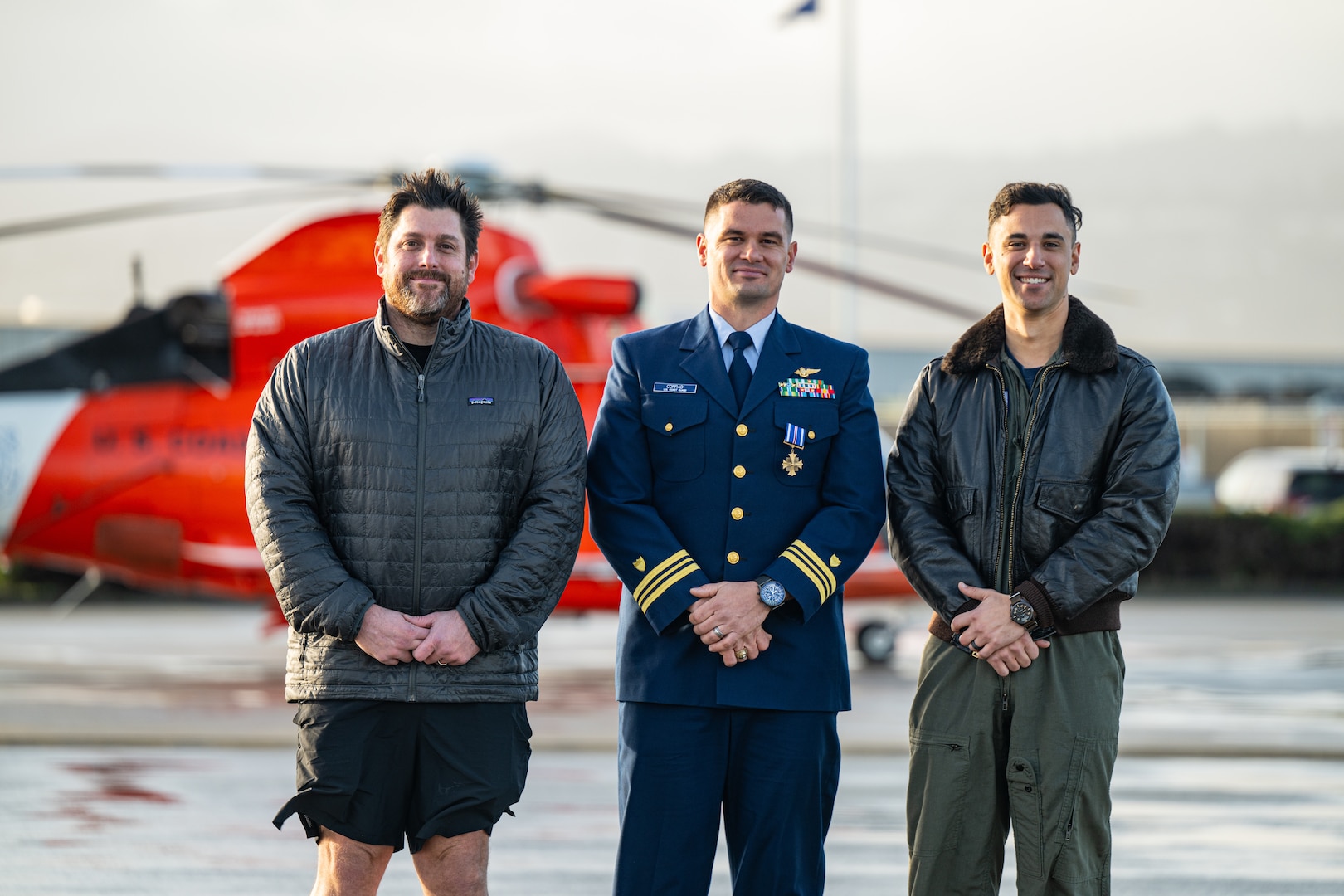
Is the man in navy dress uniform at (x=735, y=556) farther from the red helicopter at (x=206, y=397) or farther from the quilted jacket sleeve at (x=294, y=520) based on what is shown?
the red helicopter at (x=206, y=397)

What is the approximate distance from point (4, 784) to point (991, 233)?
543 centimetres

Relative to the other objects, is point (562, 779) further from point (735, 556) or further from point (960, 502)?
point (960, 502)

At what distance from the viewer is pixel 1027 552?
3.47m

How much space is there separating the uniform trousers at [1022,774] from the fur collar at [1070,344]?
703 millimetres

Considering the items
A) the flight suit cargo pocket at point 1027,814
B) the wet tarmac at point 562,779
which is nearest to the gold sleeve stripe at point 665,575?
the flight suit cargo pocket at point 1027,814

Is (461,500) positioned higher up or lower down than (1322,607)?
higher up

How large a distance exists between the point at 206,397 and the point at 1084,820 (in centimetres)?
892

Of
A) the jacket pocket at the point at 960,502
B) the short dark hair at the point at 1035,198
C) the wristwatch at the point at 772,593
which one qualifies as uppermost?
the short dark hair at the point at 1035,198

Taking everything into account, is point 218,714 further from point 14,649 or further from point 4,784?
point 14,649

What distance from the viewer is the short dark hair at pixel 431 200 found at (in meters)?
3.43

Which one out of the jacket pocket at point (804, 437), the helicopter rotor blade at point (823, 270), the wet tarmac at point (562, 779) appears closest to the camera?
the jacket pocket at point (804, 437)

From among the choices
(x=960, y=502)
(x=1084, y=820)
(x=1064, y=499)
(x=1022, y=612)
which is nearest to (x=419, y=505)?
(x=960, y=502)

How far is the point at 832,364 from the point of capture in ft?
12.0

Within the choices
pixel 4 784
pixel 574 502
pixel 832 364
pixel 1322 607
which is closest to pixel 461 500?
pixel 574 502
